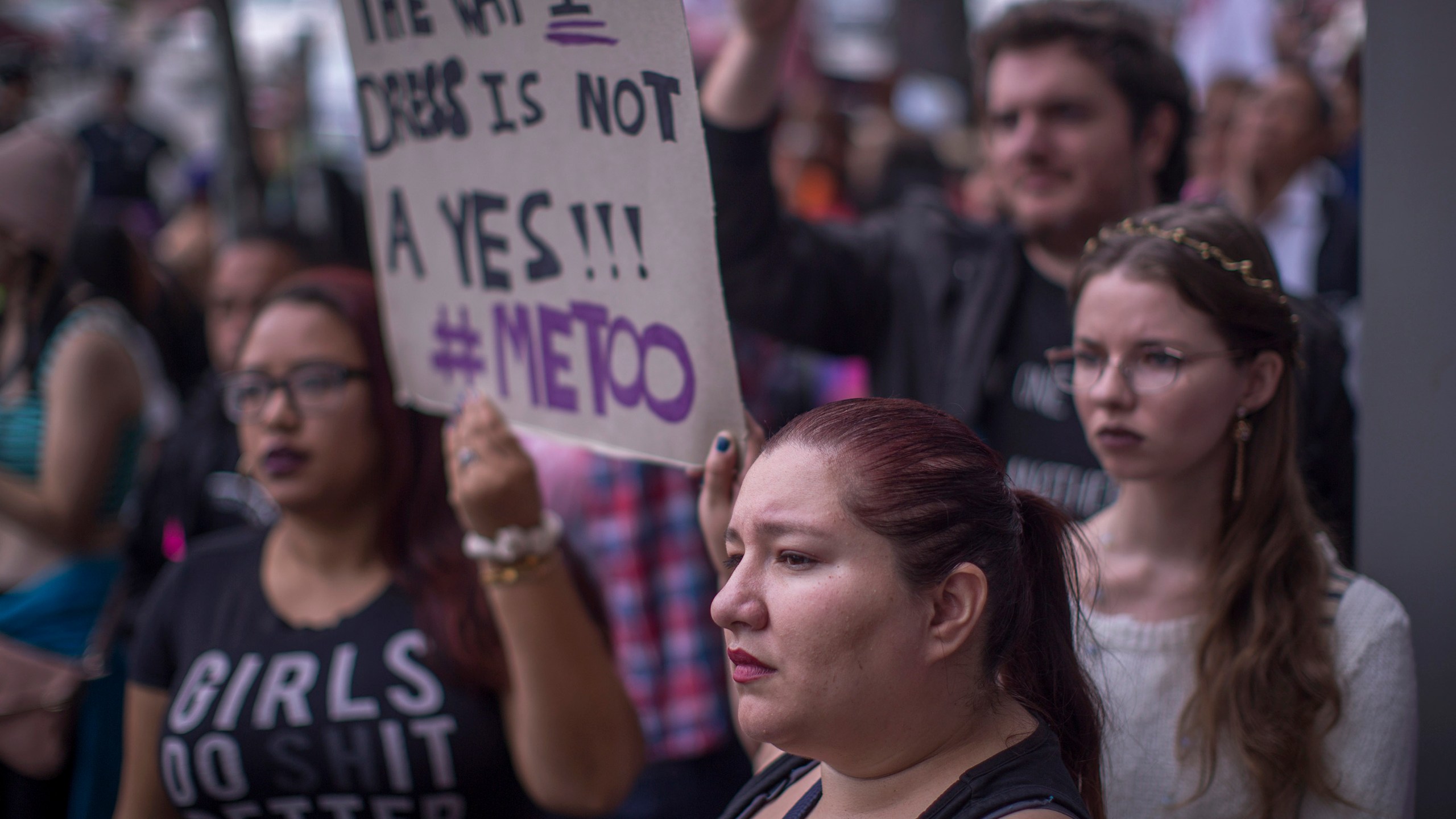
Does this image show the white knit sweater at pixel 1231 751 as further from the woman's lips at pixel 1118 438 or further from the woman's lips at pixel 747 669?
the woman's lips at pixel 747 669

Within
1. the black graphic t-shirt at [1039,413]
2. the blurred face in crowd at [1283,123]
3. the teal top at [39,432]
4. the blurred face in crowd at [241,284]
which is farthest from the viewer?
the blurred face in crowd at [1283,123]

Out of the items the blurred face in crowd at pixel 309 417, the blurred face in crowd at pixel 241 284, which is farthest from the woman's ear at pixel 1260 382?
the blurred face in crowd at pixel 241 284

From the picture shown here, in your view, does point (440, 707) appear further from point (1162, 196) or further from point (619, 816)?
point (1162, 196)

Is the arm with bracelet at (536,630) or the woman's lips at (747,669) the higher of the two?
the woman's lips at (747,669)

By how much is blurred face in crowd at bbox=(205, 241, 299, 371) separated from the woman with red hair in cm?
149

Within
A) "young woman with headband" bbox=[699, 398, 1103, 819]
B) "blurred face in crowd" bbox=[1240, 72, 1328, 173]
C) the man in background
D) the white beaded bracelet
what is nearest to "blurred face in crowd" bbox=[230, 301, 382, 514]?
the white beaded bracelet

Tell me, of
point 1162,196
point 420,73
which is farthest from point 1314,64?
point 420,73

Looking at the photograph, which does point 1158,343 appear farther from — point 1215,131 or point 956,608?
point 1215,131

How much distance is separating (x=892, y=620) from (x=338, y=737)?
51.4 inches

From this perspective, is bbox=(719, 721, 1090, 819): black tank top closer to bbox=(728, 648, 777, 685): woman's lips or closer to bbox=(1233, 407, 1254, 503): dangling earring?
bbox=(728, 648, 777, 685): woman's lips

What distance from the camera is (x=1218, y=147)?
5359 mm

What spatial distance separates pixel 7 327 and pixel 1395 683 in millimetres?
3388

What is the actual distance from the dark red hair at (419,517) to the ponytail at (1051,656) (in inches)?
44.2

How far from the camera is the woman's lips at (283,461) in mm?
2330
